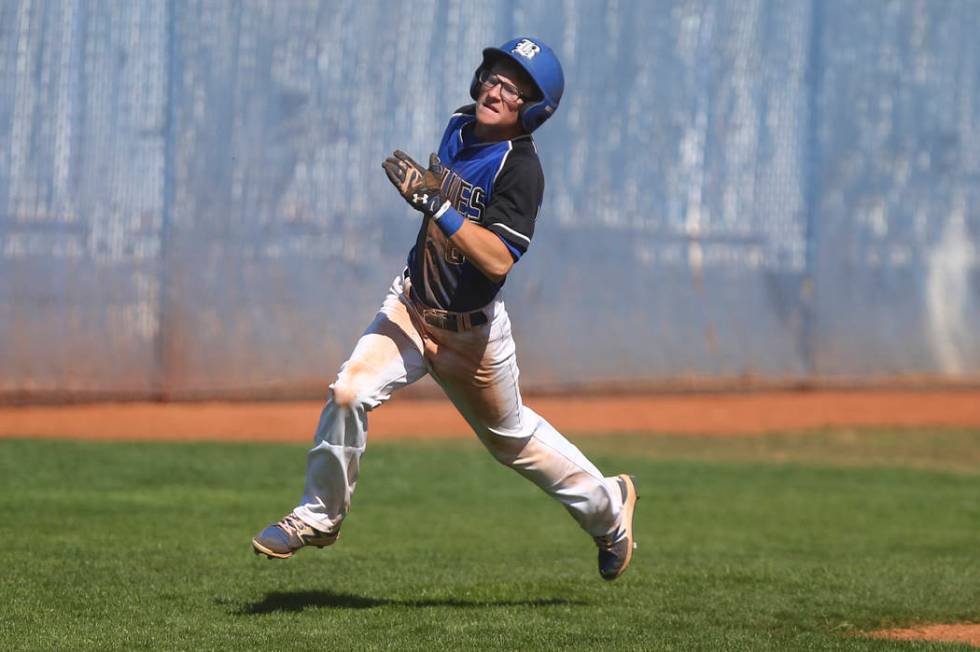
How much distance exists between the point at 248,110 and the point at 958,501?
6.94m

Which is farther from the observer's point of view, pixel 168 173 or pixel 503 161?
pixel 168 173

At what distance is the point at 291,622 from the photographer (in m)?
5.05

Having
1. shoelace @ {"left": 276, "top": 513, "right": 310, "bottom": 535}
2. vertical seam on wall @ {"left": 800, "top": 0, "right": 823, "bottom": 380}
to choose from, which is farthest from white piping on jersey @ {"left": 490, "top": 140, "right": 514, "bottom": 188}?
vertical seam on wall @ {"left": 800, "top": 0, "right": 823, "bottom": 380}

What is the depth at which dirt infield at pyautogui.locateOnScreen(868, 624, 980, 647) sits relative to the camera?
5336mm

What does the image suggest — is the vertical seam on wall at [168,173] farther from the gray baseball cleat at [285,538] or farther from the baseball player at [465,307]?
the gray baseball cleat at [285,538]

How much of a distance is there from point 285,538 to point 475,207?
4.48 feet

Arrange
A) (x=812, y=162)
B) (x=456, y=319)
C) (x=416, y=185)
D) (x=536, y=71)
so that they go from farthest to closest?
(x=812, y=162) → (x=456, y=319) → (x=536, y=71) → (x=416, y=185)

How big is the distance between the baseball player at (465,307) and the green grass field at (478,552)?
529 millimetres

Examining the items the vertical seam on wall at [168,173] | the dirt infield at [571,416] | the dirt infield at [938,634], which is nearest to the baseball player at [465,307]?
the dirt infield at [938,634]

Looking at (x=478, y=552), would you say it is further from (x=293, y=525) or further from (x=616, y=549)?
(x=293, y=525)

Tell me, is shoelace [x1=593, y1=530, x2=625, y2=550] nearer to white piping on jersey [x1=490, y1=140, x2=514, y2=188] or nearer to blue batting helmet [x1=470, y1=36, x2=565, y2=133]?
white piping on jersey [x1=490, y1=140, x2=514, y2=188]

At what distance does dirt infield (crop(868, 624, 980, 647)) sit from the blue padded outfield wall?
8.13 m

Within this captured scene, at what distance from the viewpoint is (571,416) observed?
13422 mm

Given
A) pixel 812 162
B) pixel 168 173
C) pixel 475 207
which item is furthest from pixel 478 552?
pixel 812 162
